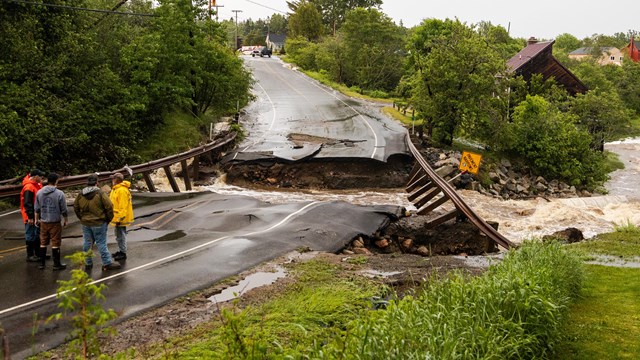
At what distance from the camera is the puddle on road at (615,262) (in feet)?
38.7

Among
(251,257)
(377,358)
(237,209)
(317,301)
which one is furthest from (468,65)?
(377,358)

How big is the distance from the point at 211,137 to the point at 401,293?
1746 cm

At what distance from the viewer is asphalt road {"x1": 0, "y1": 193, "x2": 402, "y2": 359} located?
8086mm

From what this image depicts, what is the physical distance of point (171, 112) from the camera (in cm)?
2605

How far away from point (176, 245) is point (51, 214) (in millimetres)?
2596

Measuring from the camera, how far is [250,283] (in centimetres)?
941

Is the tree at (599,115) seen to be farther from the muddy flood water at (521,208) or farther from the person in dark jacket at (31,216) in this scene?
the person in dark jacket at (31,216)

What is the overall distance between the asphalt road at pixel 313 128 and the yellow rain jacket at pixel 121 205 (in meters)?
12.6

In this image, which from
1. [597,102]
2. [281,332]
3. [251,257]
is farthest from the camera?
[597,102]

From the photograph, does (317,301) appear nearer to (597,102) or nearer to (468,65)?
(468,65)

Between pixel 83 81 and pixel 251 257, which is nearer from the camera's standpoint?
pixel 251 257

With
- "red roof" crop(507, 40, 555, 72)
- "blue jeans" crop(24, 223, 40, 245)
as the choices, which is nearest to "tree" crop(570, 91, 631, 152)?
"red roof" crop(507, 40, 555, 72)

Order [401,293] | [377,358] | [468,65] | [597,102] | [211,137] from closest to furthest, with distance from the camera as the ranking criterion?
1. [377,358]
2. [401,293]
3. [211,137]
4. [468,65]
5. [597,102]

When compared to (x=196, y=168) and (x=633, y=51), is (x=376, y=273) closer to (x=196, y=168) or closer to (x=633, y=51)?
(x=196, y=168)
